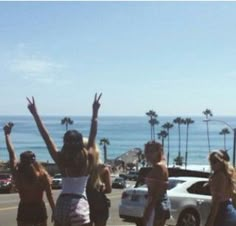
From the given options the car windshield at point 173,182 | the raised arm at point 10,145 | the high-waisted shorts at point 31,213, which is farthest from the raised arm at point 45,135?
the car windshield at point 173,182

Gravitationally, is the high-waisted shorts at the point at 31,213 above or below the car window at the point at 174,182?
above

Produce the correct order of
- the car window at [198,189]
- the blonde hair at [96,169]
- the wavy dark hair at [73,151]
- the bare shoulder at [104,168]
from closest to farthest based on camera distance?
the wavy dark hair at [73,151] < the blonde hair at [96,169] < the bare shoulder at [104,168] < the car window at [198,189]

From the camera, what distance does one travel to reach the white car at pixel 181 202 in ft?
45.8

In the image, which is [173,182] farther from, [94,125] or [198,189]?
[94,125]

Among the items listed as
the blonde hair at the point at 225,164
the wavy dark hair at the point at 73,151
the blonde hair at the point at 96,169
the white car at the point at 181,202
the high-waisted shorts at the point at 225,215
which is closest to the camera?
the wavy dark hair at the point at 73,151

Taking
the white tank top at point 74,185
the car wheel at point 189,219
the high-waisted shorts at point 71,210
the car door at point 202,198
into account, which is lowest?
the car wheel at point 189,219

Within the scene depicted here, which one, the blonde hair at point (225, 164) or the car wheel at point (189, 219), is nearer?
the blonde hair at point (225, 164)

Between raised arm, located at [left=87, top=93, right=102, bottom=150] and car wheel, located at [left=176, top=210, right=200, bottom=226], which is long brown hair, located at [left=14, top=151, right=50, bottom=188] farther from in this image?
car wheel, located at [left=176, top=210, right=200, bottom=226]

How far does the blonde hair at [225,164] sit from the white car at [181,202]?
6.58 metres

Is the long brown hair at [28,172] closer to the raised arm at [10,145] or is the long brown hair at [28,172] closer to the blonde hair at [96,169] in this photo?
the raised arm at [10,145]

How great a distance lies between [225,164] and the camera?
23.9 feet

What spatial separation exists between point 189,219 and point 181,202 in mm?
407

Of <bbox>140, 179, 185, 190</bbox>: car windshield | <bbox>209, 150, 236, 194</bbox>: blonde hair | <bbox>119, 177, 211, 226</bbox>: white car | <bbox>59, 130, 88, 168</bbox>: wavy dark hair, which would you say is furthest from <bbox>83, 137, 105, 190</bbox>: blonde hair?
<bbox>140, 179, 185, 190</bbox>: car windshield

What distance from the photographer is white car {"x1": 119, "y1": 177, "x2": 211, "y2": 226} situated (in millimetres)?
13961
